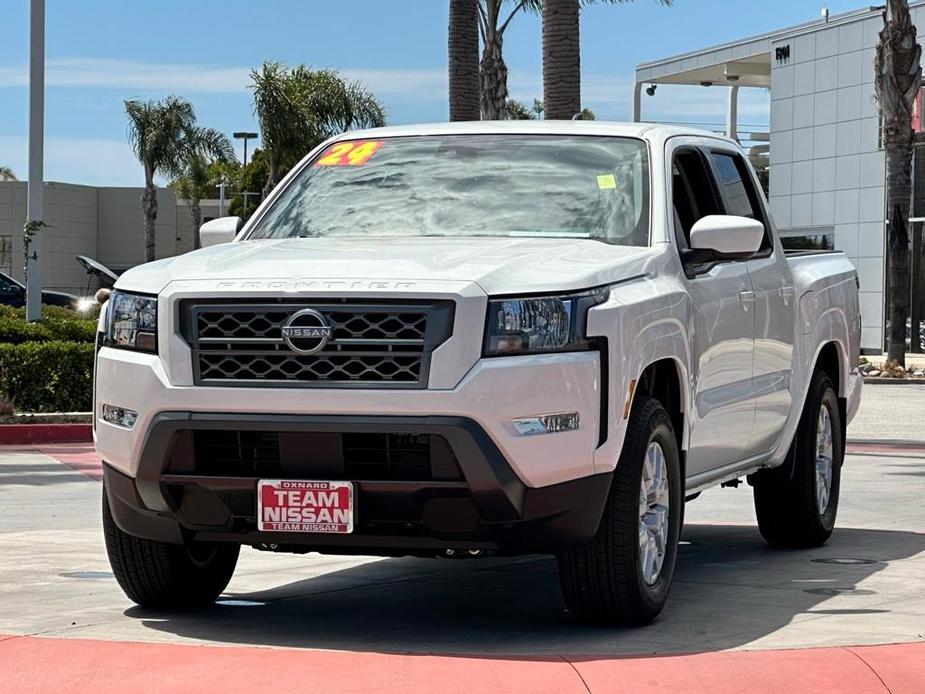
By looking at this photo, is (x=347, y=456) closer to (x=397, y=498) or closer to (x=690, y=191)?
(x=397, y=498)

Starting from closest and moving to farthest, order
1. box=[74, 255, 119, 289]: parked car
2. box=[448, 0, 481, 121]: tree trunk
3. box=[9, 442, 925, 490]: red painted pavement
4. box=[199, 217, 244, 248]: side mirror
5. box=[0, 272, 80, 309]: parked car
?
box=[199, 217, 244, 248]: side mirror
box=[74, 255, 119, 289]: parked car
box=[9, 442, 925, 490]: red painted pavement
box=[448, 0, 481, 121]: tree trunk
box=[0, 272, 80, 309]: parked car

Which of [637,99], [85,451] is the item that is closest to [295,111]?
[637,99]

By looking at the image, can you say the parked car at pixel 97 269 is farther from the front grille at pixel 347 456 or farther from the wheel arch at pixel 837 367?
the wheel arch at pixel 837 367

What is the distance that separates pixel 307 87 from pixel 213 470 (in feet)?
173

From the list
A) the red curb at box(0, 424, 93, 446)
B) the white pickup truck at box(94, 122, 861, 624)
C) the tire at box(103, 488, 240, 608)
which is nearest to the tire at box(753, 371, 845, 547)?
the white pickup truck at box(94, 122, 861, 624)

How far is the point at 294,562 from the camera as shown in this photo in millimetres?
9125

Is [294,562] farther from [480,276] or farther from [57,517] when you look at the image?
[480,276]

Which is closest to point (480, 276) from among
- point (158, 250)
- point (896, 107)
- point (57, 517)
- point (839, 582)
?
point (839, 582)

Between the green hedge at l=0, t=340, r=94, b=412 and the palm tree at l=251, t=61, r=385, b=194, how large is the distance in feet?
126

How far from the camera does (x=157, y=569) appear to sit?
7.19 m

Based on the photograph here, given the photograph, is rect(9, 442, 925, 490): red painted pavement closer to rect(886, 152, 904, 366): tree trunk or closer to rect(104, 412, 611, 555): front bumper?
rect(104, 412, 611, 555): front bumper

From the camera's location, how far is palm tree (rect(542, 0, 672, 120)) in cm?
2302

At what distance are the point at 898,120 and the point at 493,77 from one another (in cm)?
1329

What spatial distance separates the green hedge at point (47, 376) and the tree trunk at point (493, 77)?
2328 centimetres
